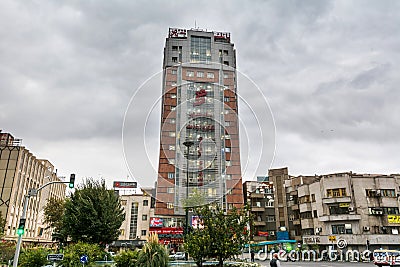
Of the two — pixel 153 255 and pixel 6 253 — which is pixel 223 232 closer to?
pixel 153 255

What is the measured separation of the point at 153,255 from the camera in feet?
53.1

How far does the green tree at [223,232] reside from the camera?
19172 mm

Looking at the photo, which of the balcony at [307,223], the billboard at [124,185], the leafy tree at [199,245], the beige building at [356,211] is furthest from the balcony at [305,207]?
the billboard at [124,185]

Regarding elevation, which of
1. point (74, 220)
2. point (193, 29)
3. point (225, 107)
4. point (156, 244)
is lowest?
point (156, 244)

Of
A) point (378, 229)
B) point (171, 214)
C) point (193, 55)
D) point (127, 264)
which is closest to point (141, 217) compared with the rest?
point (171, 214)

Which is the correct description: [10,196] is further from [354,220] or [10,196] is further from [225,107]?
[354,220]

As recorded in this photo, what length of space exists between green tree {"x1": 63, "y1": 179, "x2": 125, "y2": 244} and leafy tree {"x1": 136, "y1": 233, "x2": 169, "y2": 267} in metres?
16.5

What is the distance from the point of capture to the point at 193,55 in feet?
247

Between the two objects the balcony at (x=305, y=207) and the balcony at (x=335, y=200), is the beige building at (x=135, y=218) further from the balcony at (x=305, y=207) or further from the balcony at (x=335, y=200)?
the balcony at (x=335, y=200)

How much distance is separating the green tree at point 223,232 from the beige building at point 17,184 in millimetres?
40528

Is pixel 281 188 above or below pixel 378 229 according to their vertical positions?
above

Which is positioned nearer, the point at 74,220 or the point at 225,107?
the point at 225,107

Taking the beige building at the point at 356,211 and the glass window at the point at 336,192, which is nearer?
the beige building at the point at 356,211

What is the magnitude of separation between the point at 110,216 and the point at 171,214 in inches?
1174
